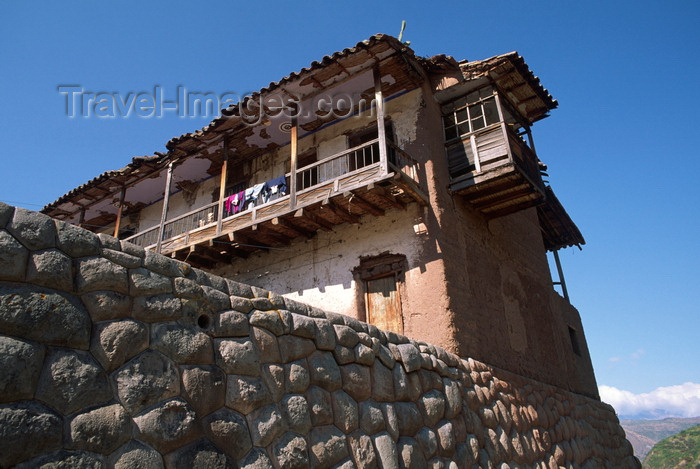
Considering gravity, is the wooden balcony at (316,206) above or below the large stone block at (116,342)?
above

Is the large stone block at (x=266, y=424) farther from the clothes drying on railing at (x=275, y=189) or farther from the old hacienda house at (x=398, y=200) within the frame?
the clothes drying on railing at (x=275, y=189)

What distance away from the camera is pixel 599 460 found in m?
10.7

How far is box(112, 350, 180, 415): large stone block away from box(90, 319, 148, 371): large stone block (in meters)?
0.05

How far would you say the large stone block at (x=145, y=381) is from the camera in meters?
2.95

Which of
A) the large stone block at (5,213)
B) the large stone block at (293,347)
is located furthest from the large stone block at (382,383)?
the large stone block at (5,213)

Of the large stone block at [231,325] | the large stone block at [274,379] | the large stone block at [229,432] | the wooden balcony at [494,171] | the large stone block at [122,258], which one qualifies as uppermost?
the wooden balcony at [494,171]

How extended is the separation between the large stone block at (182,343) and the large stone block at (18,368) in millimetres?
726

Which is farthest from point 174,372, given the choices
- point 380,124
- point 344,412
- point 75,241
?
point 380,124

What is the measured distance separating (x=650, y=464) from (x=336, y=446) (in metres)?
45.1

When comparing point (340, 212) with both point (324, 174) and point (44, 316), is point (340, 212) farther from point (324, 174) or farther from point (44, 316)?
point (44, 316)

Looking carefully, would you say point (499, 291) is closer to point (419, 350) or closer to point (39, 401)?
point (419, 350)

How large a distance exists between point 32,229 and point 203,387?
5.07ft

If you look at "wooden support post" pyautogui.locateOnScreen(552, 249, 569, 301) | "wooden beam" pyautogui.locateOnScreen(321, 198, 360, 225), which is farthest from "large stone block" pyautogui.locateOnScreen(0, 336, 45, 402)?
"wooden support post" pyautogui.locateOnScreen(552, 249, 569, 301)

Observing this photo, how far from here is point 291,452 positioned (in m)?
3.75
